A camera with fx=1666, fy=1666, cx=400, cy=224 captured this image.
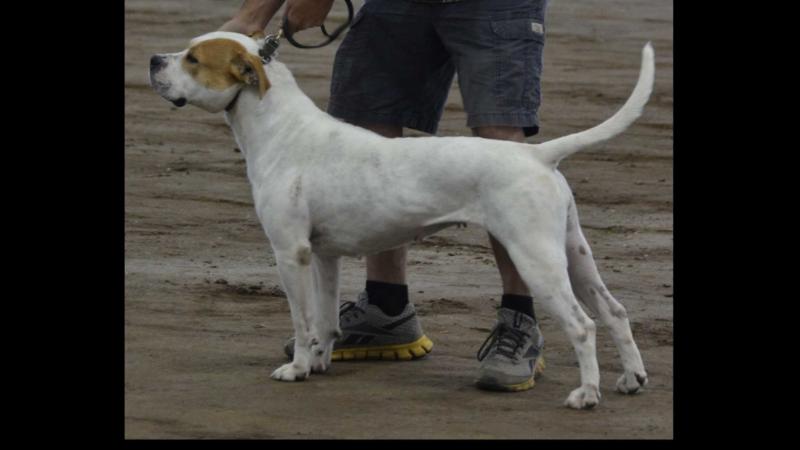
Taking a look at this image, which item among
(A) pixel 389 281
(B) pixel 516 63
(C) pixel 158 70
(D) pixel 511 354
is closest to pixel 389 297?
(A) pixel 389 281

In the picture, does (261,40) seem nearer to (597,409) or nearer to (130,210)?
(597,409)

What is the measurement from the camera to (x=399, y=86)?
655 cm

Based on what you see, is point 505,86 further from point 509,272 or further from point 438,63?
point 509,272

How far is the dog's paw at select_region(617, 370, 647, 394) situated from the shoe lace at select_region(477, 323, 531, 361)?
0.41m

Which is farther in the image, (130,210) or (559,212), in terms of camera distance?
(130,210)

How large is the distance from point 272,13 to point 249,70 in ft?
1.38

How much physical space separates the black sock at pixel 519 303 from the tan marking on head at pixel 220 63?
1235 mm

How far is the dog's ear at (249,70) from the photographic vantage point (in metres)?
6.08

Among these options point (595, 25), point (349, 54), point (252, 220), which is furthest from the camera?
point (595, 25)

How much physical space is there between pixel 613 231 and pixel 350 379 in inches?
142

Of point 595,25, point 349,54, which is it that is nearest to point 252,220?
point 349,54

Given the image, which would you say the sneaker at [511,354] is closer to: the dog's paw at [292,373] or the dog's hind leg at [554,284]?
the dog's hind leg at [554,284]

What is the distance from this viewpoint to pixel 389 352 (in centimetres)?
664

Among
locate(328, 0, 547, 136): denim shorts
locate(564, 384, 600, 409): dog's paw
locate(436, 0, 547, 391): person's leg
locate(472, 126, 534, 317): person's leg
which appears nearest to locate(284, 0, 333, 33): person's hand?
locate(328, 0, 547, 136): denim shorts
